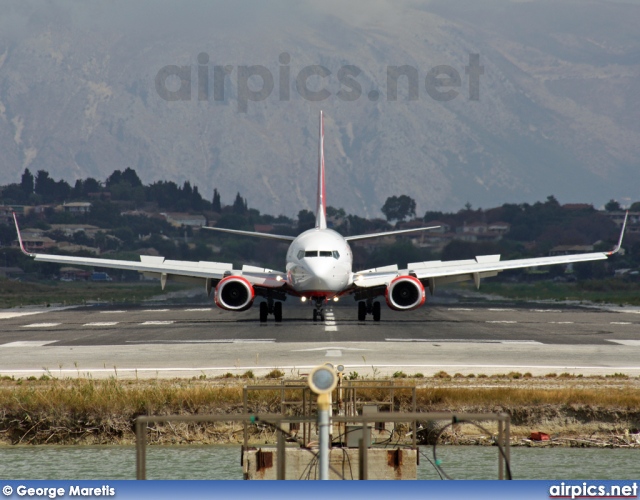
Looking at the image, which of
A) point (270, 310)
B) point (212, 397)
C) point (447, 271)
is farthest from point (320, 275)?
point (212, 397)

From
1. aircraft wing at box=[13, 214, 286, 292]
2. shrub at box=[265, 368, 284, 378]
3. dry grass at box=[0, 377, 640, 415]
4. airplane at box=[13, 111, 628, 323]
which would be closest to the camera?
dry grass at box=[0, 377, 640, 415]

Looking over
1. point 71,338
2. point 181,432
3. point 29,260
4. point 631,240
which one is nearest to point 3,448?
point 181,432

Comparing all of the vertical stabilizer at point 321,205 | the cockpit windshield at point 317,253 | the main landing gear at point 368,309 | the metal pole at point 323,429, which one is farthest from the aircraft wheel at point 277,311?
the metal pole at point 323,429

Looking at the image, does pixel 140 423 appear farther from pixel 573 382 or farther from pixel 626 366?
pixel 626 366

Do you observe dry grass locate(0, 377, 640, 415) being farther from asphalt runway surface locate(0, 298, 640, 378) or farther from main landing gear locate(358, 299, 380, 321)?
main landing gear locate(358, 299, 380, 321)

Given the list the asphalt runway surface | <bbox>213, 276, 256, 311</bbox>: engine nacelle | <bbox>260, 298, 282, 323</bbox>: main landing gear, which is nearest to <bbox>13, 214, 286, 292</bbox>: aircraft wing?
<bbox>213, 276, 256, 311</bbox>: engine nacelle

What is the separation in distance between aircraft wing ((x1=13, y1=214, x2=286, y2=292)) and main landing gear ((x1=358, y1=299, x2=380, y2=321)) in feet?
15.7

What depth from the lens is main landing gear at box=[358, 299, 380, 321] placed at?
60531 millimetres

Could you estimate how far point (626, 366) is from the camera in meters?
34.1

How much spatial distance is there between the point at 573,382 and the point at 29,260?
167035mm

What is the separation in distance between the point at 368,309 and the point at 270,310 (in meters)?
5.04

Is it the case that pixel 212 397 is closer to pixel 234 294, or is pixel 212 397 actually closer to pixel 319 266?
pixel 319 266

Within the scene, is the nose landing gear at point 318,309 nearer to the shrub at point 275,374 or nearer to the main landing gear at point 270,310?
the main landing gear at point 270,310

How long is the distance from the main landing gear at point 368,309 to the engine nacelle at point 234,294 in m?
7.46
